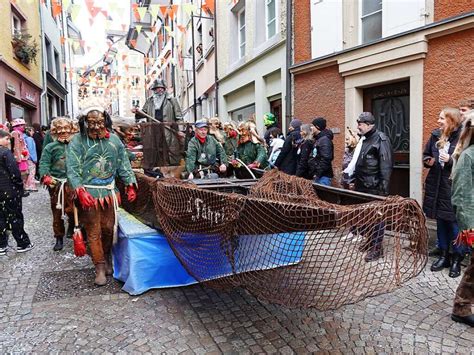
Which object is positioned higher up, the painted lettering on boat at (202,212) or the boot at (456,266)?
the painted lettering on boat at (202,212)

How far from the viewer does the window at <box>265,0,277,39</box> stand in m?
10.7

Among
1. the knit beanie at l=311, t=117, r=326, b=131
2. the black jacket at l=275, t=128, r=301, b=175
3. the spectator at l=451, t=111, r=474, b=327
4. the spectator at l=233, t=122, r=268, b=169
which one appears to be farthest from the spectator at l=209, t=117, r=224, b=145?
the spectator at l=451, t=111, r=474, b=327

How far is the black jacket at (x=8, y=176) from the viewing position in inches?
208

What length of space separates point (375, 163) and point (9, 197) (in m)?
4.44

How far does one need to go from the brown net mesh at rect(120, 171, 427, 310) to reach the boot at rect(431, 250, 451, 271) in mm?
2113

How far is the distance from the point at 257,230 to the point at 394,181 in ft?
17.3

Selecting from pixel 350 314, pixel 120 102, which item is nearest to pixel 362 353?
pixel 350 314

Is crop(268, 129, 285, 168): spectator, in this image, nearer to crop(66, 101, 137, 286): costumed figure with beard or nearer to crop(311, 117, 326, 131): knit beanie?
crop(311, 117, 326, 131): knit beanie

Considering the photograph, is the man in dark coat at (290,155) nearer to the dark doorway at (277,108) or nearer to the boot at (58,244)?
the boot at (58,244)

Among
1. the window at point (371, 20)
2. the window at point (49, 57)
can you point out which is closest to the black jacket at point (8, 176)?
the window at point (371, 20)

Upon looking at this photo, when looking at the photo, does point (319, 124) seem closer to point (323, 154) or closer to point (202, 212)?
point (323, 154)

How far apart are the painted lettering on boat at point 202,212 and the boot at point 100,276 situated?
1.50 meters

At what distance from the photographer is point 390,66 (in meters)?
6.91

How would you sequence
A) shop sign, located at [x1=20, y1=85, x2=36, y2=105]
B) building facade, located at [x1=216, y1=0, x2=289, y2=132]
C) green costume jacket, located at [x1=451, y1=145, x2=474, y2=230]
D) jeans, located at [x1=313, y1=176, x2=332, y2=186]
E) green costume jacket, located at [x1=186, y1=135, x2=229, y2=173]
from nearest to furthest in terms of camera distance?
green costume jacket, located at [x1=451, y1=145, x2=474, y2=230] → jeans, located at [x1=313, y1=176, x2=332, y2=186] → green costume jacket, located at [x1=186, y1=135, x2=229, y2=173] → building facade, located at [x1=216, y1=0, x2=289, y2=132] → shop sign, located at [x1=20, y1=85, x2=36, y2=105]
